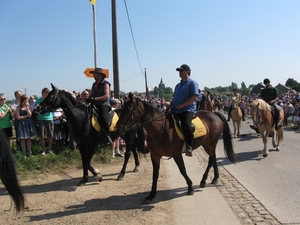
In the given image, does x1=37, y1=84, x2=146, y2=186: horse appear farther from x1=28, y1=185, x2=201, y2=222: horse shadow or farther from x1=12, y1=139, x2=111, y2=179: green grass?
x1=12, y1=139, x2=111, y2=179: green grass

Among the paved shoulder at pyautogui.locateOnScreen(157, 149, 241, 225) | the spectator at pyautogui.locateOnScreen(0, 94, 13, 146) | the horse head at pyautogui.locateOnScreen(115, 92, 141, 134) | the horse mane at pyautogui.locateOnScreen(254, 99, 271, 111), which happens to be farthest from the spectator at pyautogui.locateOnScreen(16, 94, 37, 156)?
the horse mane at pyautogui.locateOnScreen(254, 99, 271, 111)

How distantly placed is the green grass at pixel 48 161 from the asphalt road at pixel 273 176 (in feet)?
13.1

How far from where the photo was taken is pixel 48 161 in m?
8.20

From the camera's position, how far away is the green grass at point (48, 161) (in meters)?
7.70

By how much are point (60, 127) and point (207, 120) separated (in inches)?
224

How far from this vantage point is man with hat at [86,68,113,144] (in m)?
6.97

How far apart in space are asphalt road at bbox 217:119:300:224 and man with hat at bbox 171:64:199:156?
1752mm

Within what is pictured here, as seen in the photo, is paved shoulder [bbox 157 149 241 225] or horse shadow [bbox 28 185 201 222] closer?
paved shoulder [bbox 157 149 241 225]

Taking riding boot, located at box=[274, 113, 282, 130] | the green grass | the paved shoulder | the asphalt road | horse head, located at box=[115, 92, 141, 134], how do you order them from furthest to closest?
riding boot, located at box=[274, 113, 282, 130] < the green grass < horse head, located at box=[115, 92, 141, 134] < the asphalt road < the paved shoulder

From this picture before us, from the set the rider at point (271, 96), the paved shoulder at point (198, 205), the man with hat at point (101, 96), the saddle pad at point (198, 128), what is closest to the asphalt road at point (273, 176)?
the paved shoulder at point (198, 205)

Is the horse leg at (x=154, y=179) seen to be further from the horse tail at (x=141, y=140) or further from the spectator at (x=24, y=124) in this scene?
the spectator at (x=24, y=124)

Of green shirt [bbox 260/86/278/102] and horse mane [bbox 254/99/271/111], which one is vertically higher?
green shirt [bbox 260/86/278/102]

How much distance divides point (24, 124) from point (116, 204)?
4.87 meters

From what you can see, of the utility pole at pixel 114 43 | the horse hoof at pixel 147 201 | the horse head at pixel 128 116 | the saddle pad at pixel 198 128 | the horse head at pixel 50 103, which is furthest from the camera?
the utility pole at pixel 114 43
